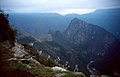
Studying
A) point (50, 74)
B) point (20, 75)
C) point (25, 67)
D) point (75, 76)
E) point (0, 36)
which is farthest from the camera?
point (0, 36)

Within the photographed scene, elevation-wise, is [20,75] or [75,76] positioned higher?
[20,75]

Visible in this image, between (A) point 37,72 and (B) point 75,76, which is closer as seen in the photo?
(B) point 75,76

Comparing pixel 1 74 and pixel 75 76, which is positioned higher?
pixel 1 74

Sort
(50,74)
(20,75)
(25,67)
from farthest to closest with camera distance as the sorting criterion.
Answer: (25,67) < (50,74) < (20,75)

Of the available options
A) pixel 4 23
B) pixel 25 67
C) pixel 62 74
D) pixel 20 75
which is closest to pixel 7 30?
pixel 4 23

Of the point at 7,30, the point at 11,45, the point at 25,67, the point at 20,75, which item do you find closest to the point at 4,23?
the point at 7,30

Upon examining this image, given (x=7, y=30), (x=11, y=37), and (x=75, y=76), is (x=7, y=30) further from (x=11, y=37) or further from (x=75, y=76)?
(x=75, y=76)

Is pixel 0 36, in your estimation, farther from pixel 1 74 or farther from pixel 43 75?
pixel 1 74

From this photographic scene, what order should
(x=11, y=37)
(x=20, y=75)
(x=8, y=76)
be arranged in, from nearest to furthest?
(x=8, y=76) → (x=20, y=75) → (x=11, y=37)

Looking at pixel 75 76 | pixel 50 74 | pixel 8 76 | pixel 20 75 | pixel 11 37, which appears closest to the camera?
pixel 8 76
